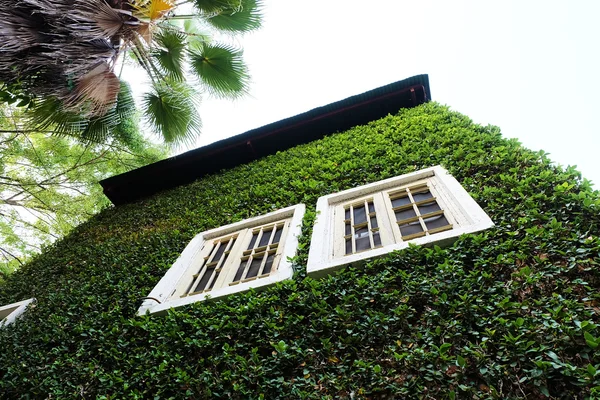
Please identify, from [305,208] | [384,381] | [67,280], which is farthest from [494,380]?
[67,280]

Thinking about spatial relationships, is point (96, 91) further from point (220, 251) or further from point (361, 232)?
point (361, 232)

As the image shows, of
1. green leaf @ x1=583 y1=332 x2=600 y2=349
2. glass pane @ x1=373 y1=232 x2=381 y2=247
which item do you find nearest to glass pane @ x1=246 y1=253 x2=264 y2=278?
glass pane @ x1=373 y1=232 x2=381 y2=247

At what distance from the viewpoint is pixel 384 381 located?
2.30 metres

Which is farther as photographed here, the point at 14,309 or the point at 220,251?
the point at 14,309

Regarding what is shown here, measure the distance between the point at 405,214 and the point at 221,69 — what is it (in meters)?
4.60

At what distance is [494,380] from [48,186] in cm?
1429

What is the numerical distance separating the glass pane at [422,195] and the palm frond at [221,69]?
394 centimetres

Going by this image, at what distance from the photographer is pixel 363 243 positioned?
12.6 ft

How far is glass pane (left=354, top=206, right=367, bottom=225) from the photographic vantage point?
430 cm

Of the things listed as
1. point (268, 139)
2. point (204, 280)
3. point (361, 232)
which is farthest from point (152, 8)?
point (361, 232)

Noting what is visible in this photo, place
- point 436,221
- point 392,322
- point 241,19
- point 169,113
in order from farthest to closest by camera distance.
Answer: point 241,19 → point 169,113 → point 436,221 → point 392,322

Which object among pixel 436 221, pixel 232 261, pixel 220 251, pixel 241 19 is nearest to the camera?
pixel 436 221

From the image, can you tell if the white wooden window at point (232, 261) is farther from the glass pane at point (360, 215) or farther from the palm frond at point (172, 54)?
the palm frond at point (172, 54)

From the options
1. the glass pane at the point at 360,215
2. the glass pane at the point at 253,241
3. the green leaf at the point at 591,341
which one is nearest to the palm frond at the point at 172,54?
the glass pane at the point at 253,241
